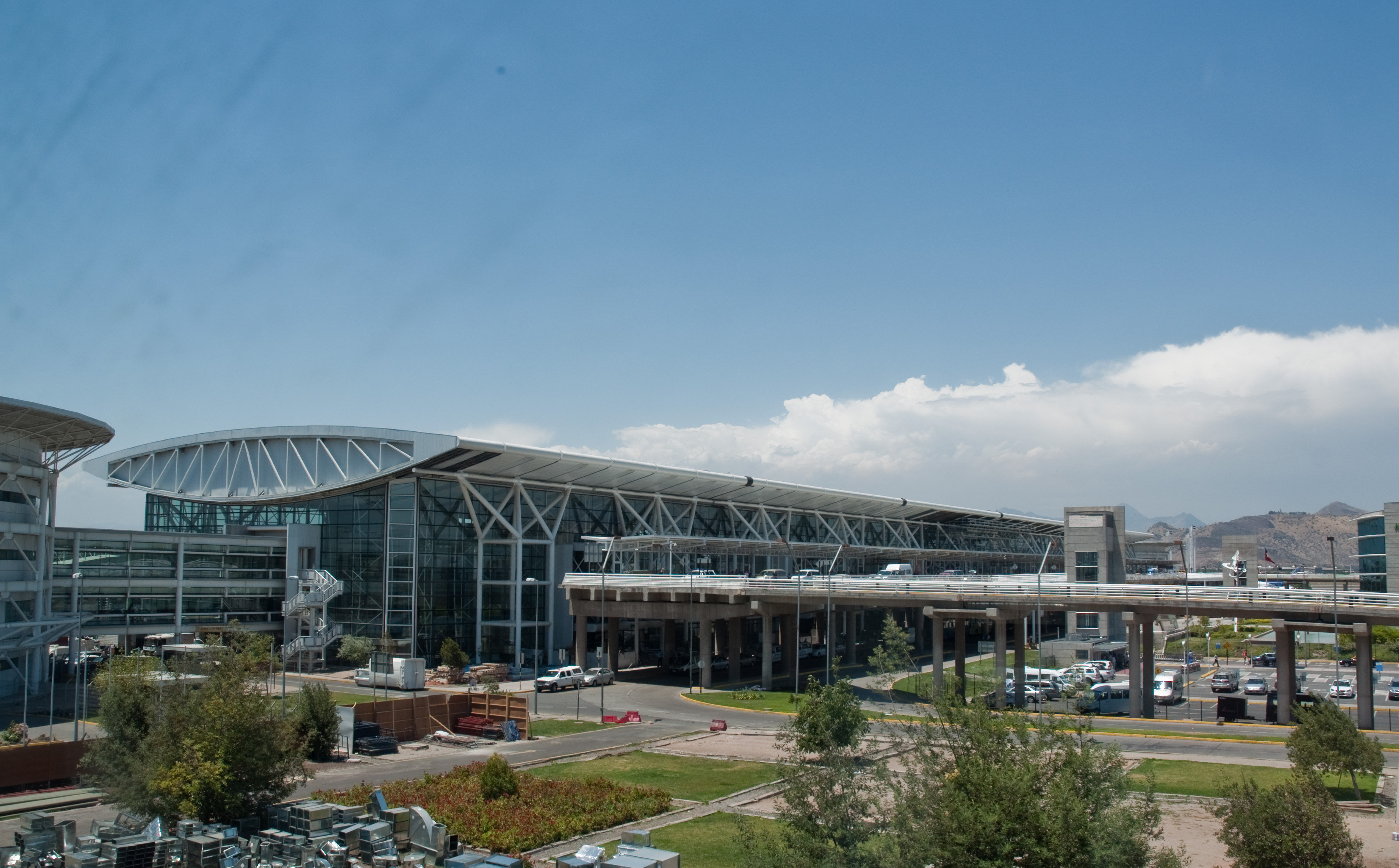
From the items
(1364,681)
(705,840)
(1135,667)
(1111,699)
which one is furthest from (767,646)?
(705,840)

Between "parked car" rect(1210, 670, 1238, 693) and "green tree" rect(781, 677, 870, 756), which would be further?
"parked car" rect(1210, 670, 1238, 693)


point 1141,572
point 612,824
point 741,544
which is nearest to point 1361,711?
point 612,824

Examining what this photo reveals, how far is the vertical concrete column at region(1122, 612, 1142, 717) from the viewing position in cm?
4941

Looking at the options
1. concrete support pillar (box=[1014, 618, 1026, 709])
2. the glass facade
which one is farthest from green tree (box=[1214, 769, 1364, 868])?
the glass facade

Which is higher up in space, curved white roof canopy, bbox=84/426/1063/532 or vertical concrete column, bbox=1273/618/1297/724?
curved white roof canopy, bbox=84/426/1063/532

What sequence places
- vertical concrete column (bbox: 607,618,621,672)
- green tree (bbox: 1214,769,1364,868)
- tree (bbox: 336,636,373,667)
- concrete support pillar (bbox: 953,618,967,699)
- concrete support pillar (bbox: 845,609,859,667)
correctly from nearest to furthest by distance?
green tree (bbox: 1214,769,1364,868) < concrete support pillar (bbox: 953,618,967,699) < tree (bbox: 336,636,373,667) < vertical concrete column (bbox: 607,618,621,672) < concrete support pillar (bbox: 845,609,859,667)

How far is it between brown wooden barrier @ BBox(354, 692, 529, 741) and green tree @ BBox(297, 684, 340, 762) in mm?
1910

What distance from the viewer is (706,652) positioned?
6253cm

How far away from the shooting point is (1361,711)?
4266 centimetres

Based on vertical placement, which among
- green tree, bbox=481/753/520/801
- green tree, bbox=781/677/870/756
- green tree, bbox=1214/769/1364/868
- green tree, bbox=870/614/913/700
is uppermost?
green tree, bbox=870/614/913/700

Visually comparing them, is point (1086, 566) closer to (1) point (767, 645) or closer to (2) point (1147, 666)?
(2) point (1147, 666)

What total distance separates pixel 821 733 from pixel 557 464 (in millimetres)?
55196

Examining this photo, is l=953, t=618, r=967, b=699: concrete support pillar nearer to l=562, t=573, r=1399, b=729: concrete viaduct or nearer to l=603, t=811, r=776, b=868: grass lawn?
l=562, t=573, r=1399, b=729: concrete viaduct

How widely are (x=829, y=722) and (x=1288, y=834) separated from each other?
770cm
